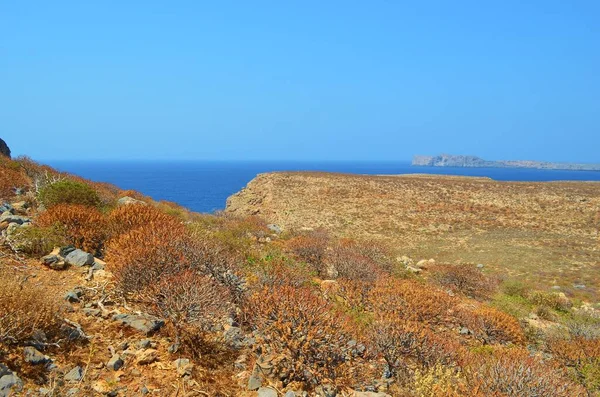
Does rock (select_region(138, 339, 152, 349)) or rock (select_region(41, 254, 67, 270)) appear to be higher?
rock (select_region(41, 254, 67, 270))

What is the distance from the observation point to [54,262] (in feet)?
21.7

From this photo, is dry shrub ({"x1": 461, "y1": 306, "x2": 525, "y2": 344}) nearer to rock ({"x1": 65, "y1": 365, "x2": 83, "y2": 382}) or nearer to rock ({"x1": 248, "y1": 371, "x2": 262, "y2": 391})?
rock ({"x1": 248, "y1": 371, "x2": 262, "y2": 391})

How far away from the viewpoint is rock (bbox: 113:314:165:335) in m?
5.07

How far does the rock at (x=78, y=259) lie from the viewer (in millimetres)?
6844

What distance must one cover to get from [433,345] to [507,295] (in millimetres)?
11024

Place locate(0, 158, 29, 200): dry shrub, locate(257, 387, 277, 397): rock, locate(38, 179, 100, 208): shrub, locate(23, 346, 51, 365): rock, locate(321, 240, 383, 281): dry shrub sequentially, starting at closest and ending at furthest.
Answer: locate(23, 346, 51, 365): rock
locate(257, 387, 277, 397): rock
locate(38, 179, 100, 208): shrub
locate(321, 240, 383, 281): dry shrub
locate(0, 158, 29, 200): dry shrub

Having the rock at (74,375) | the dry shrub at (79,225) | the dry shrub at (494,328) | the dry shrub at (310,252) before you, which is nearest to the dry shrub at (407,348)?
the dry shrub at (494,328)

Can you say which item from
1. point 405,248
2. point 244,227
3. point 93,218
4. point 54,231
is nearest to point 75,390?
point 54,231

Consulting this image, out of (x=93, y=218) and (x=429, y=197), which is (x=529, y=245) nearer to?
(x=429, y=197)

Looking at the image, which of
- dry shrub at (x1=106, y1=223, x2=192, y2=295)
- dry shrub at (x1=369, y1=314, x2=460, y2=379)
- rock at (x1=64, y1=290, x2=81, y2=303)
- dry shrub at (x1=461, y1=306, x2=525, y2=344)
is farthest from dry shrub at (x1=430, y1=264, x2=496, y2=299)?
rock at (x1=64, y1=290, x2=81, y2=303)

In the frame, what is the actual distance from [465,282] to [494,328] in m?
6.62

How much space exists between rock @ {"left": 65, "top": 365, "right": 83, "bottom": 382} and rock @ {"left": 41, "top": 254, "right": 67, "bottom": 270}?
3175mm

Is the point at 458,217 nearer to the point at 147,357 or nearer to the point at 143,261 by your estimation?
the point at 143,261

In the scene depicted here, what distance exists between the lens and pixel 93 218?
8.23 m
